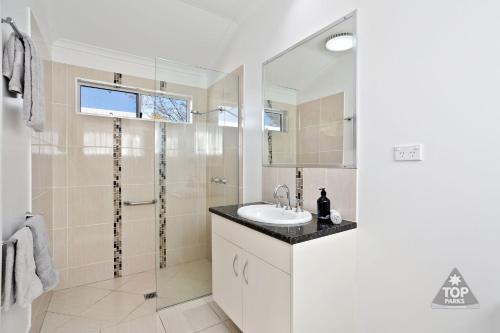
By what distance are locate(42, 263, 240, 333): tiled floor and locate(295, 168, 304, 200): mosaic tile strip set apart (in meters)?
1.13

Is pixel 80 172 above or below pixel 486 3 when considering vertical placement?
below

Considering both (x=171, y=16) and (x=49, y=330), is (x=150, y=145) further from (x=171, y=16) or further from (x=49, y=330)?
(x=49, y=330)

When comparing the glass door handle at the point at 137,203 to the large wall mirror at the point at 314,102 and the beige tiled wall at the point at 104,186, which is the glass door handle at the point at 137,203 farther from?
the large wall mirror at the point at 314,102

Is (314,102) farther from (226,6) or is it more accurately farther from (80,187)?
(80,187)

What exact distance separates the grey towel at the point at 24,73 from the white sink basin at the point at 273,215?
50.4 inches

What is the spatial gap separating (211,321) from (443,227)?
1729 mm

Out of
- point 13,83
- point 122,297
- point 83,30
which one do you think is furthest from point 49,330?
point 83,30

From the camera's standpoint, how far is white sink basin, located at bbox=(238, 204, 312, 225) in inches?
55.7

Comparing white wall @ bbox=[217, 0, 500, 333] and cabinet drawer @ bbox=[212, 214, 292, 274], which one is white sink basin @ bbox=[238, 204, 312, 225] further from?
white wall @ bbox=[217, 0, 500, 333]

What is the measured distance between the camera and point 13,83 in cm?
107

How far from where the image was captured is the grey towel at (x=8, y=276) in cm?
99

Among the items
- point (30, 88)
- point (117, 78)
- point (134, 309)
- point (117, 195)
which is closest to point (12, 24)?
point (30, 88)

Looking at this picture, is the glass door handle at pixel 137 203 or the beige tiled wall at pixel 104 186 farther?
the glass door handle at pixel 137 203

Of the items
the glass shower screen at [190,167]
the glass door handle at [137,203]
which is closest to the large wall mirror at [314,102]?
the glass shower screen at [190,167]
